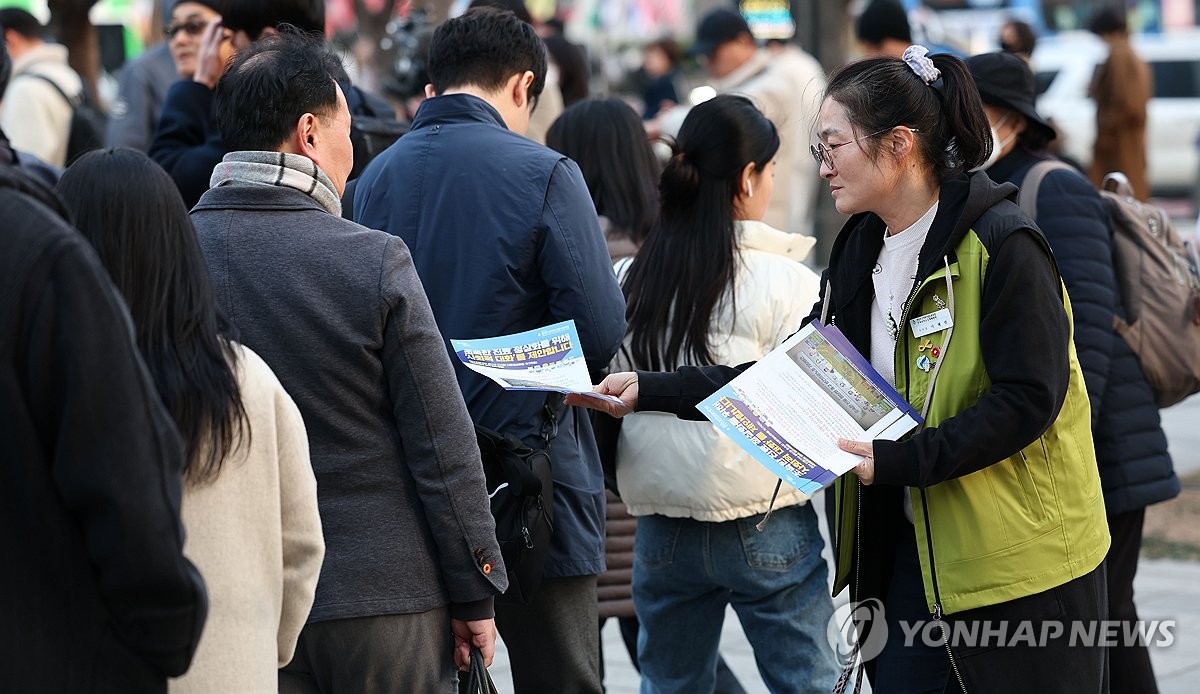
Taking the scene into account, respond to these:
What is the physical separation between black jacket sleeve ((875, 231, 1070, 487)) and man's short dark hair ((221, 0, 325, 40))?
247 centimetres

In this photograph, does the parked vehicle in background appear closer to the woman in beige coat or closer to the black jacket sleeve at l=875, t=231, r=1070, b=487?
the black jacket sleeve at l=875, t=231, r=1070, b=487

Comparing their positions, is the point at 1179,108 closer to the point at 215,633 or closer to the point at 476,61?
the point at 476,61

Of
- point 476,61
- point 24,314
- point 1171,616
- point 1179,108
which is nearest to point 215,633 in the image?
point 24,314

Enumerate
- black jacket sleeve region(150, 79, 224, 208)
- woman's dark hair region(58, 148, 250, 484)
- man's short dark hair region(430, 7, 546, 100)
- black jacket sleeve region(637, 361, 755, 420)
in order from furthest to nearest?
black jacket sleeve region(150, 79, 224, 208) < man's short dark hair region(430, 7, 546, 100) < black jacket sleeve region(637, 361, 755, 420) < woman's dark hair region(58, 148, 250, 484)

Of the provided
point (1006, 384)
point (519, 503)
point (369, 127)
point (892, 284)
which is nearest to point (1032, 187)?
point (892, 284)

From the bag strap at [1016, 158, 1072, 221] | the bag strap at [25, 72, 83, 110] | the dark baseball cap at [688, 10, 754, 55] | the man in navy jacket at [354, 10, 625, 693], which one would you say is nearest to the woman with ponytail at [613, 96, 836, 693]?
the man in navy jacket at [354, 10, 625, 693]

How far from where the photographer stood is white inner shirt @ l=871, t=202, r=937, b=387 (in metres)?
3.05

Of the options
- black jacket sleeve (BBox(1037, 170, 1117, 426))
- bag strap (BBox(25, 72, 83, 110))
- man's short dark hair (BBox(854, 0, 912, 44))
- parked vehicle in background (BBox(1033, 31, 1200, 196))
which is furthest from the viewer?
parked vehicle in background (BBox(1033, 31, 1200, 196))

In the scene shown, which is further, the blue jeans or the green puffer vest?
the blue jeans

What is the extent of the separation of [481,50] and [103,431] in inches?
81.4

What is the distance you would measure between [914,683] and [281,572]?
135 centimetres

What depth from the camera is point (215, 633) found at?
7.82 feet

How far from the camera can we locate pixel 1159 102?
21.9 m

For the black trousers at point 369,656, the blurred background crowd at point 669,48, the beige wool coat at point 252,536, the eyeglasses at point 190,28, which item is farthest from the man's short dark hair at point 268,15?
the beige wool coat at point 252,536
